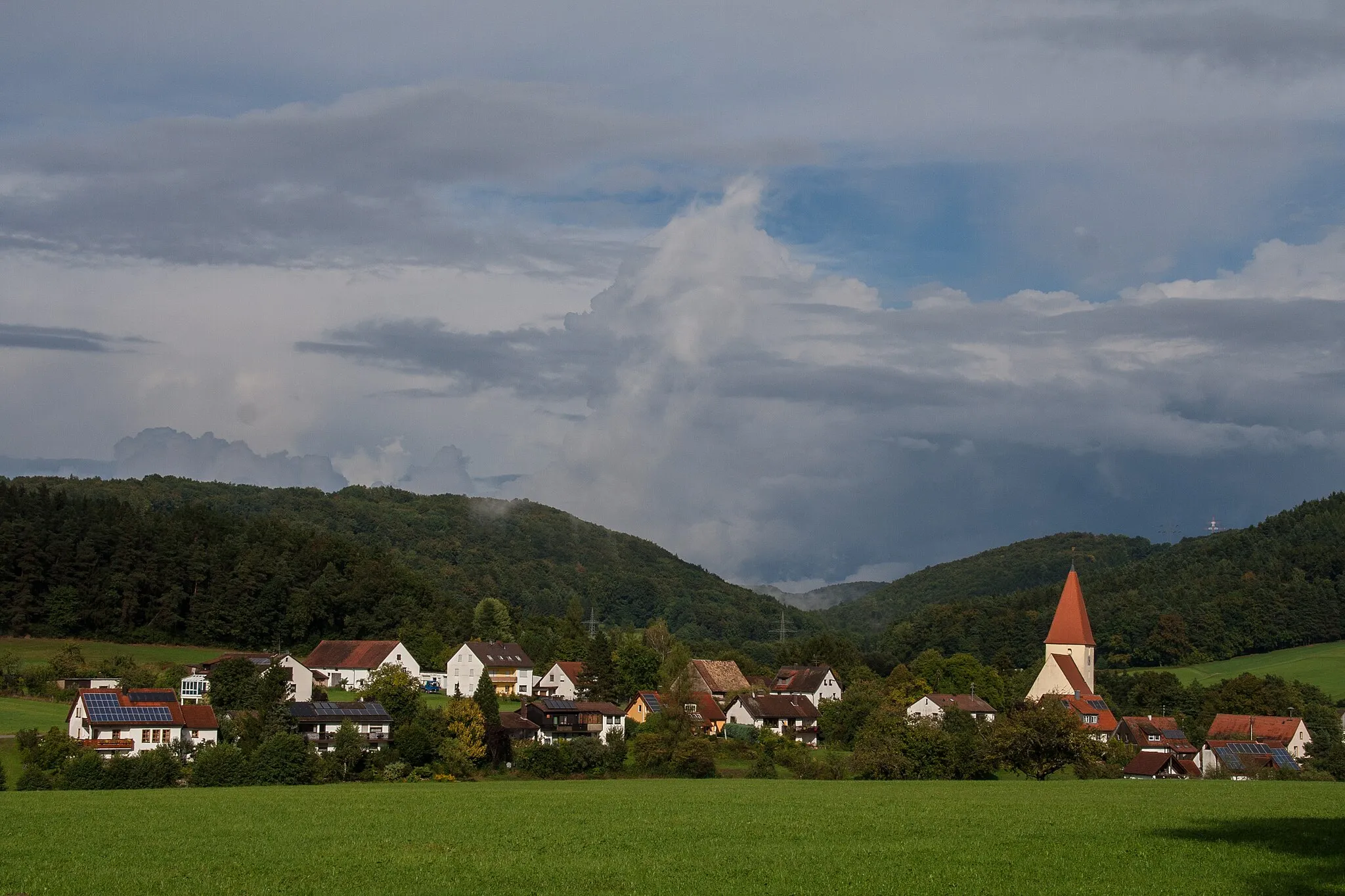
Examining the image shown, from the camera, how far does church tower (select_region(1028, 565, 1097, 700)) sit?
321 ft

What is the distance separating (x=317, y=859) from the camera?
964 inches

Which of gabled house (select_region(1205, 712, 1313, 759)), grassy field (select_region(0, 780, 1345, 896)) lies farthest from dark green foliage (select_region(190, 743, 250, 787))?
gabled house (select_region(1205, 712, 1313, 759))

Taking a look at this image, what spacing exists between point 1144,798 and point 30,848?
94.8ft

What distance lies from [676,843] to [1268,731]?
2485 inches

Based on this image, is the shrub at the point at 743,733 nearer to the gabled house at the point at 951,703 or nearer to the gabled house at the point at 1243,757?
the gabled house at the point at 951,703

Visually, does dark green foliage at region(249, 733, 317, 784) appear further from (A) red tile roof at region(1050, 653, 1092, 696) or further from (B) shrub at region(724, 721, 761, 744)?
(A) red tile roof at region(1050, 653, 1092, 696)

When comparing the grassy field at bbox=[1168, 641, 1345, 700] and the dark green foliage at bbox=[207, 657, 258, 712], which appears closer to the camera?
the dark green foliage at bbox=[207, 657, 258, 712]

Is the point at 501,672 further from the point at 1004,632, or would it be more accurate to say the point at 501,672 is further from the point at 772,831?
the point at 772,831

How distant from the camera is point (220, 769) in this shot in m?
50.1

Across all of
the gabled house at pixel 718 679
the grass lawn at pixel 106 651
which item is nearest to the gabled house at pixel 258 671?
the grass lawn at pixel 106 651

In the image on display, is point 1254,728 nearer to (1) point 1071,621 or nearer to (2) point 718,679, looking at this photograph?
(1) point 1071,621

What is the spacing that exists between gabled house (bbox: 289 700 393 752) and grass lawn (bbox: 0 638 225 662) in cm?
3024

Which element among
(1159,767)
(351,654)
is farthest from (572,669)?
(1159,767)

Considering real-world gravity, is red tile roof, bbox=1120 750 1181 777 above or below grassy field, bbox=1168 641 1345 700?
below
